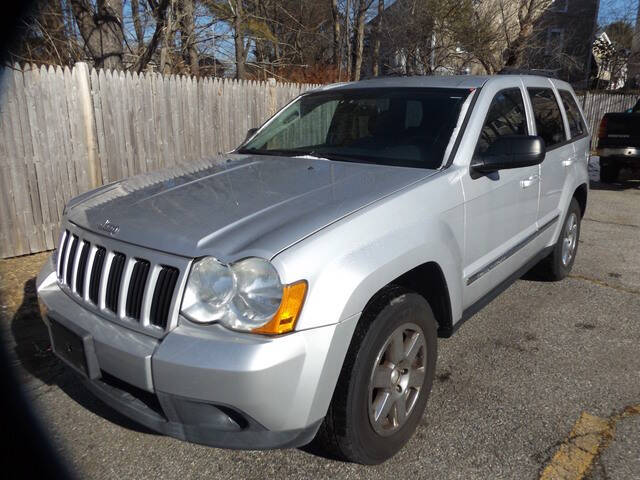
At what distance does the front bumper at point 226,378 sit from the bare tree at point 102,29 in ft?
23.9

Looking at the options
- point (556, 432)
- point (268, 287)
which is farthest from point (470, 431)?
point (268, 287)

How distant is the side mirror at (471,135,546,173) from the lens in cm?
289

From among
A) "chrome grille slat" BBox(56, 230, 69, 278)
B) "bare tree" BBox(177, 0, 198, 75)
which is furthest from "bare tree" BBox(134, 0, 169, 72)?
"chrome grille slat" BBox(56, 230, 69, 278)

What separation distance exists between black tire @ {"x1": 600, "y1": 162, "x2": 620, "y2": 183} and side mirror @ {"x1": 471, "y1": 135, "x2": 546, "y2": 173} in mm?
8741

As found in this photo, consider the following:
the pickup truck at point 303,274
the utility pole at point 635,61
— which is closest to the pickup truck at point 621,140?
the pickup truck at point 303,274

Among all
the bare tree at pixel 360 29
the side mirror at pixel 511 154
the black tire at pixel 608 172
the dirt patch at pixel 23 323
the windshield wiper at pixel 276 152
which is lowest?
the dirt patch at pixel 23 323

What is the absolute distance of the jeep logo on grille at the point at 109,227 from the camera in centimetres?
232

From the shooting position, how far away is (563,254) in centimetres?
474

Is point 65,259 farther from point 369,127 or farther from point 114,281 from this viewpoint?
point 369,127

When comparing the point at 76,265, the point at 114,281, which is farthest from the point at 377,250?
the point at 76,265

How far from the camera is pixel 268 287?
6.35 ft

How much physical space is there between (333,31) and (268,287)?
17.0 meters

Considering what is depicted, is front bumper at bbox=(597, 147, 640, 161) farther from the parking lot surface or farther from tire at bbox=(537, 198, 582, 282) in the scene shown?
the parking lot surface

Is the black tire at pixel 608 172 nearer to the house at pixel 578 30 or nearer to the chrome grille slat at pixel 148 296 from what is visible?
the chrome grille slat at pixel 148 296
